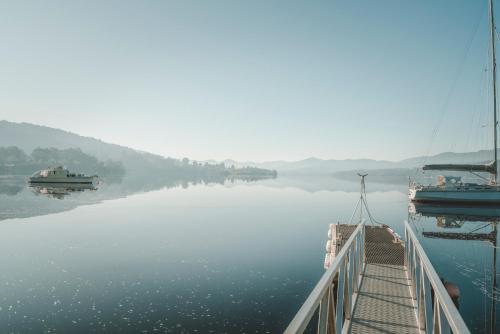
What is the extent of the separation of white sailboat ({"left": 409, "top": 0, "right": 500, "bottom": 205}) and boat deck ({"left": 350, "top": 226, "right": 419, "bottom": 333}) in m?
48.0

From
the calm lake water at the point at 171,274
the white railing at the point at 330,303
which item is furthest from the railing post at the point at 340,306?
the calm lake water at the point at 171,274

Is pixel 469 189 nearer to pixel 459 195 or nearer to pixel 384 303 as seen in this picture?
pixel 459 195

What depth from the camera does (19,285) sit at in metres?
16.0

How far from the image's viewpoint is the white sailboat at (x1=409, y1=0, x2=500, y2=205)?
51.3 meters

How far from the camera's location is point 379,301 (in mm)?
9266

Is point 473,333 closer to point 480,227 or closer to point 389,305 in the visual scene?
point 389,305

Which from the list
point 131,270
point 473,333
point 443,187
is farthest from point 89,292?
point 443,187

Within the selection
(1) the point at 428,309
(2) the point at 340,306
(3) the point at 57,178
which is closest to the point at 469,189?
(1) the point at 428,309

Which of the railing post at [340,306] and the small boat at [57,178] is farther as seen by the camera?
the small boat at [57,178]

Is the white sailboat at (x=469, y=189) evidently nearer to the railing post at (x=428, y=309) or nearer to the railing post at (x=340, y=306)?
the railing post at (x=428, y=309)

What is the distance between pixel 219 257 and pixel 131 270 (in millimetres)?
5722

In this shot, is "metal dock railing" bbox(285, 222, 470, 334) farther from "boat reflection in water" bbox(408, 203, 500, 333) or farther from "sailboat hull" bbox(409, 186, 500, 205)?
"sailboat hull" bbox(409, 186, 500, 205)

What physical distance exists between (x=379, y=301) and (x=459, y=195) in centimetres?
5461

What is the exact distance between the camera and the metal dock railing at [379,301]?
409 cm
